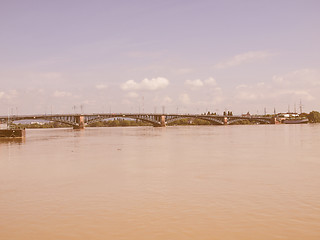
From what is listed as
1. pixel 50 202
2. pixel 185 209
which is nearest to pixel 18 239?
pixel 50 202

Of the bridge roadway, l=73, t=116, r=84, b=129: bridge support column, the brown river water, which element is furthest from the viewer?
l=73, t=116, r=84, b=129: bridge support column

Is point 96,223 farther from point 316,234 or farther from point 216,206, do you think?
point 316,234

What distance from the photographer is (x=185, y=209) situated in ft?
37.1

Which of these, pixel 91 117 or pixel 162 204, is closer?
pixel 162 204

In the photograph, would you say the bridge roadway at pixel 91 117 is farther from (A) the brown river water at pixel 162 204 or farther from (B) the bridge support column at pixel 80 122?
(A) the brown river water at pixel 162 204

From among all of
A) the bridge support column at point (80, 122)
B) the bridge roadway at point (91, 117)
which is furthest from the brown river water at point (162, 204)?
the bridge support column at point (80, 122)

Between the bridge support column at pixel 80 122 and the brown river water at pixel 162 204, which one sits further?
the bridge support column at pixel 80 122

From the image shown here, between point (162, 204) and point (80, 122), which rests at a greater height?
point (80, 122)

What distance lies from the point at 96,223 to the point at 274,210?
238 inches

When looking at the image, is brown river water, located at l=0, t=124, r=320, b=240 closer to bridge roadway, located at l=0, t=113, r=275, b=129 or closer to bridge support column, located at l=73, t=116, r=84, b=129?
bridge roadway, located at l=0, t=113, r=275, b=129

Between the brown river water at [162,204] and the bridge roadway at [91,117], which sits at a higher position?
the bridge roadway at [91,117]

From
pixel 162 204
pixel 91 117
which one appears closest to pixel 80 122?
pixel 91 117

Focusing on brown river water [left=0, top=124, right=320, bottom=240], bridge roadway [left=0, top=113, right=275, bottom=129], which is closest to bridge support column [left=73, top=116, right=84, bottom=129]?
bridge roadway [left=0, top=113, right=275, bottom=129]

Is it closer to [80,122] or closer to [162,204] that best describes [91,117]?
[80,122]
